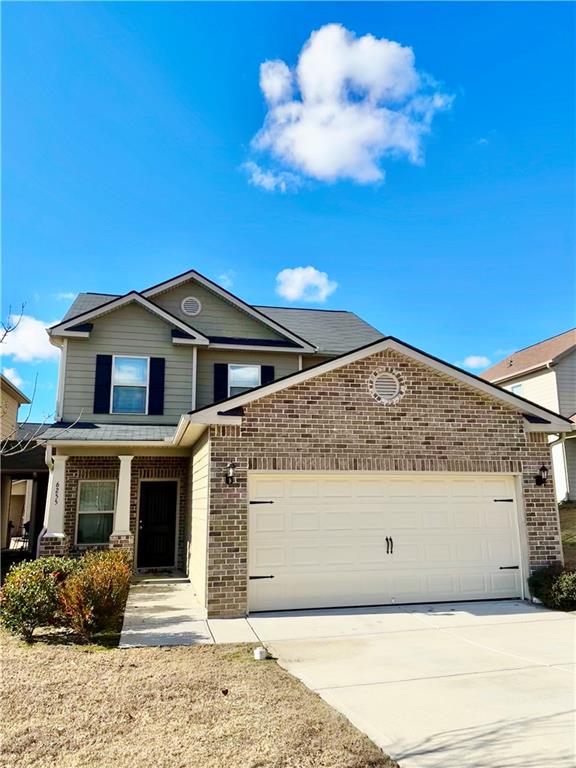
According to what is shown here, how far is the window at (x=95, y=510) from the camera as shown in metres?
13.0

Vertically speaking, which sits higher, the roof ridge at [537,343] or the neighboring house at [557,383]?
the roof ridge at [537,343]

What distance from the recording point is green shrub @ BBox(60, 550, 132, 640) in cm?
680

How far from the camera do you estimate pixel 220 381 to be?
14.5m

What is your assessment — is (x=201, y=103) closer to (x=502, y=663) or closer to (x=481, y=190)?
(x=481, y=190)

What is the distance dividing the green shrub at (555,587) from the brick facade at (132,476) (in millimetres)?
8156

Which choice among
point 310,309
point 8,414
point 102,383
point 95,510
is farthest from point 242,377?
point 8,414

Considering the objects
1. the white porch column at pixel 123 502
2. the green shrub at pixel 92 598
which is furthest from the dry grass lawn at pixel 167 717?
the white porch column at pixel 123 502

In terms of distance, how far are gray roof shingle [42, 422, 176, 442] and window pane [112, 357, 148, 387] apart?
4.08ft

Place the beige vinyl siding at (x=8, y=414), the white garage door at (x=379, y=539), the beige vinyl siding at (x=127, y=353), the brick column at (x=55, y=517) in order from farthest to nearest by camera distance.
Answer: the beige vinyl siding at (x=8, y=414) < the beige vinyl siding at (x=127, y=353) < the brick column at (x=55, y=517) < the white garage door at (x=379, y=539)

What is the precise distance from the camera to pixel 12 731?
4.02m

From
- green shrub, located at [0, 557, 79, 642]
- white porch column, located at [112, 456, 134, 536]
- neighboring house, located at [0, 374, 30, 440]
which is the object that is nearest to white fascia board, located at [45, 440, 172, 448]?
white porch column, located at [112, 456, 134, 536]

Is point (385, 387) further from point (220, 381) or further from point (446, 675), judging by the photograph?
point (220, 381)

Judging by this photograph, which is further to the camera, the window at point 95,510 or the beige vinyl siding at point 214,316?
the beige vinyl siding at point 214,316

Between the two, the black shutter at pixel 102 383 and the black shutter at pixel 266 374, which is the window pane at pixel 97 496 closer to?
the black shutter at pixel 102 383
